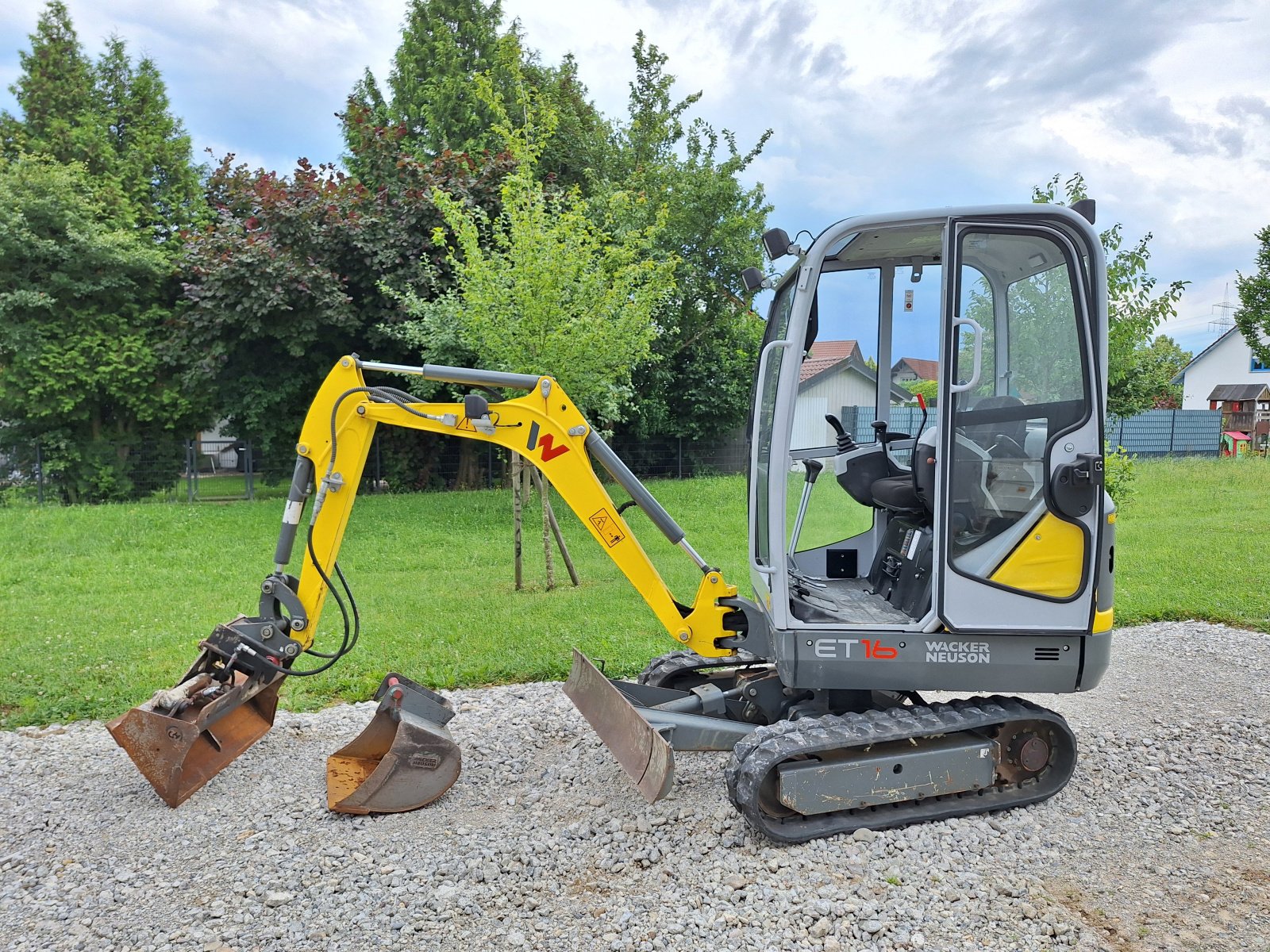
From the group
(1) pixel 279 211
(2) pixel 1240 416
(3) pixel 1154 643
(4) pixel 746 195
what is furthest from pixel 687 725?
(2) pixel 1240 416

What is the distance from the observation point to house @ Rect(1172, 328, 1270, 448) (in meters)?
43.3

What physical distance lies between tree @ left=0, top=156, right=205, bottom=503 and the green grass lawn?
169cm

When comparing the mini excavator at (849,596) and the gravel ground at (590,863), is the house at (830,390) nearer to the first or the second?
the mini excavator at (849,596)

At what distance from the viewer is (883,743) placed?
418 centimetres

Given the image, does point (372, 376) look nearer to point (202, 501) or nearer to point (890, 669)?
point (202, 501)

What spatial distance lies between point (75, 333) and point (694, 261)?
462 inches

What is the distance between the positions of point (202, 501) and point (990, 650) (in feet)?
51.6

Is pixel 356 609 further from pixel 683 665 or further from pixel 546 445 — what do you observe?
pixel 683 665

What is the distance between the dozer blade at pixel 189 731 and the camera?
422 cm

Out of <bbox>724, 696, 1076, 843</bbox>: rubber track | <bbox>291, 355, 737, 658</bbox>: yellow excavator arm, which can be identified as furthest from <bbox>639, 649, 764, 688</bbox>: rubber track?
<bbox>724, 696, 1076, 843</bbox>: rubber track

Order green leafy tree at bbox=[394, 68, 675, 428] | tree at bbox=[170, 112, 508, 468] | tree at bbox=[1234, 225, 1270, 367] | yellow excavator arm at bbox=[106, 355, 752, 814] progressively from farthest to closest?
tree at bbox=[1234, 225, 1270, 367] < tree at bbox=[170, 112, 508, 468] < green leafy tree at bbox=[394, 68, 675, 428] < yellow excavator arm at bbox=[106, 355, 752, 814]

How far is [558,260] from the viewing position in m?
8.79

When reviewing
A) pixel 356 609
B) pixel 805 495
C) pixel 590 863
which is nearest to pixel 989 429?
pixel 805 495

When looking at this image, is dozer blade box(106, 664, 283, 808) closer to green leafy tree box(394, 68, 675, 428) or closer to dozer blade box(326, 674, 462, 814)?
dozer blade box(326, 674, 462, 814)
